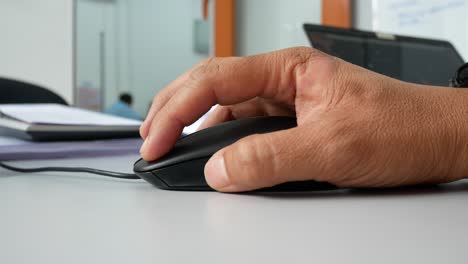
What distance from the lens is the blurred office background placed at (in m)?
2.30

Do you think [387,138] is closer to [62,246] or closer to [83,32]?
[62,246]

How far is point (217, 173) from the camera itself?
1.13ft

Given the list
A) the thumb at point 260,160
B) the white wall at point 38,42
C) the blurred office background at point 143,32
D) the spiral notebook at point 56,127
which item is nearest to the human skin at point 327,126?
the thumb at point 260,160

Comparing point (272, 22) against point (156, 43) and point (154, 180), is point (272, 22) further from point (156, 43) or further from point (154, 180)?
point (154, 180)

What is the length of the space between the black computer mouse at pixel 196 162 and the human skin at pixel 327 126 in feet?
0.04

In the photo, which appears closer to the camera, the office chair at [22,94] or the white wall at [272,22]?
the office chair at [22,94]

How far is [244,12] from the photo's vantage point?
3.41m

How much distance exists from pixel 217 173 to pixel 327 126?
9 cm

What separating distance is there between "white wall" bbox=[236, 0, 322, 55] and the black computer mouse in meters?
2.54

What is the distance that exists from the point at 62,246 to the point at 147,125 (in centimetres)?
24

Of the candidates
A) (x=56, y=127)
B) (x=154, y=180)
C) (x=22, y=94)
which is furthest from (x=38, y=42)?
(x=154, y=180)

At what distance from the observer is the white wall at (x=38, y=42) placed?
10.4 feet

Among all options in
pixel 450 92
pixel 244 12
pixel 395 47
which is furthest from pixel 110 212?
pixel 244 12

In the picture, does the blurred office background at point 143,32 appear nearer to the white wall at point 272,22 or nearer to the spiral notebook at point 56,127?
the white wall at point 272,22
